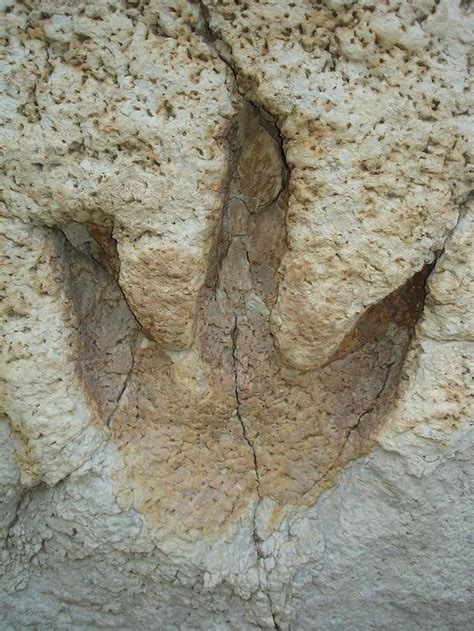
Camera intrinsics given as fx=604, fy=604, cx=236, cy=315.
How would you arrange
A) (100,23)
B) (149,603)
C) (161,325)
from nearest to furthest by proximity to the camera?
(100,23)
(161,325)
(149,603)

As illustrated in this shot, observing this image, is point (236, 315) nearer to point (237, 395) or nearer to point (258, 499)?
point (237, 395)

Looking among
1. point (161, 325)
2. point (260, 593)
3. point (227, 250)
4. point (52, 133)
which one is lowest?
point (260, 593)

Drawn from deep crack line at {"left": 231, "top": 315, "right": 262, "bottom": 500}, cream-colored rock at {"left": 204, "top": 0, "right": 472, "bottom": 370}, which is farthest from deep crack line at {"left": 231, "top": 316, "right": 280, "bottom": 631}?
cream-colored rock at {"left": 204, "top": 0, "right": 472, "bottom": 370}

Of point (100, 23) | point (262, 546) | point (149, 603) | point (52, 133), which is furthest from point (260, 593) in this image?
point (100, 23)

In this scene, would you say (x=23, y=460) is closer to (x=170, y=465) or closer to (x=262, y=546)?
(x=170, y=465)

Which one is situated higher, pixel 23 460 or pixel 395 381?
pixel 395 381

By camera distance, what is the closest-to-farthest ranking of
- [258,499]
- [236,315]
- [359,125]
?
[359,125] → [236,315] → [258,499]

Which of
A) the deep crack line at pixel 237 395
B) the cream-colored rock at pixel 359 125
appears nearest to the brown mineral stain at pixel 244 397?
the deep crack line at pixel 237 395

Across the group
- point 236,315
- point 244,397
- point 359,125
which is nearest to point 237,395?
point 244,397

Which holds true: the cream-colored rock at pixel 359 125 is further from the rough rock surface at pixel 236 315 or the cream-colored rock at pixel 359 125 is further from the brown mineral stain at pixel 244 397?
the brown mineral stain at pixel 244 397
